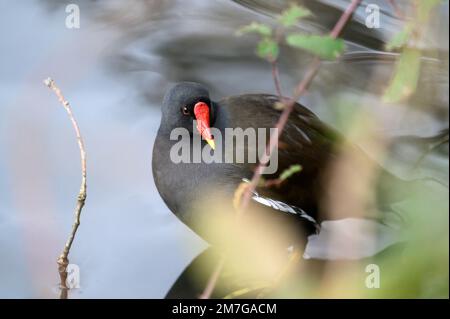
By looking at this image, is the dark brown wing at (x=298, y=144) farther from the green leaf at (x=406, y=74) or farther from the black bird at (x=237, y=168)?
the green leaf at (x=406, y=74)

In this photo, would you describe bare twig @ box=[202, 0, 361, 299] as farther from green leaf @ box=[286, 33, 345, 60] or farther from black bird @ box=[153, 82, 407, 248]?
black bird @ box=[153, 82, 407, 248]

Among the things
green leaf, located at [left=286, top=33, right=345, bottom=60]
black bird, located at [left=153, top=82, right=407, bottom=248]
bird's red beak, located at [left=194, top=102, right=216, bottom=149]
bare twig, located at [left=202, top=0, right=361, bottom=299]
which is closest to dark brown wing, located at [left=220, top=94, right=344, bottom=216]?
black bird, located at [left=153, top=82, right=407, bottom=248]

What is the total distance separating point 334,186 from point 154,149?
55cm

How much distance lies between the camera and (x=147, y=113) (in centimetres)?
264

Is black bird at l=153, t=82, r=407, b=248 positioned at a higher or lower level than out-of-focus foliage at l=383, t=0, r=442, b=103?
higher

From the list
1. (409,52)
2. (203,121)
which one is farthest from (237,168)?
(409,52)

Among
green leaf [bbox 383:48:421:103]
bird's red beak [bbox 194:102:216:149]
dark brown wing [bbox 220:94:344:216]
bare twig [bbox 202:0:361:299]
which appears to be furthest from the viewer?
dark brown wing [bbox 220:94:344:216]

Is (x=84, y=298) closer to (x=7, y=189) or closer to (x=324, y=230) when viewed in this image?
(x=7, y=189)

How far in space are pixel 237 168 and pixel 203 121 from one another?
189mm

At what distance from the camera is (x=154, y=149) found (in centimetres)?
235

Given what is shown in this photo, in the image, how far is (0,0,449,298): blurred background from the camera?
2303mm

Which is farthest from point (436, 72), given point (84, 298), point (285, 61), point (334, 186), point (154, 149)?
point (84, 298)

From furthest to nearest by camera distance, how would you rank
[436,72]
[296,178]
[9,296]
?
1. [436,72]
2. [296,178]
3. [9,296]

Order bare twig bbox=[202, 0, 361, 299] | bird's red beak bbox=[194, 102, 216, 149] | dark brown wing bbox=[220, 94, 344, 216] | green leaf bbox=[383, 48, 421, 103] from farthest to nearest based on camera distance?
1. dark brown wing bbox=[220, 94, 344, 216]
2. bird's red beak bbox=[194, 102, 216, 149]
3. green leaf bbox=[383, 48, 421, 103]
4. bare twig bbox=[202, 0, 361, 299]
